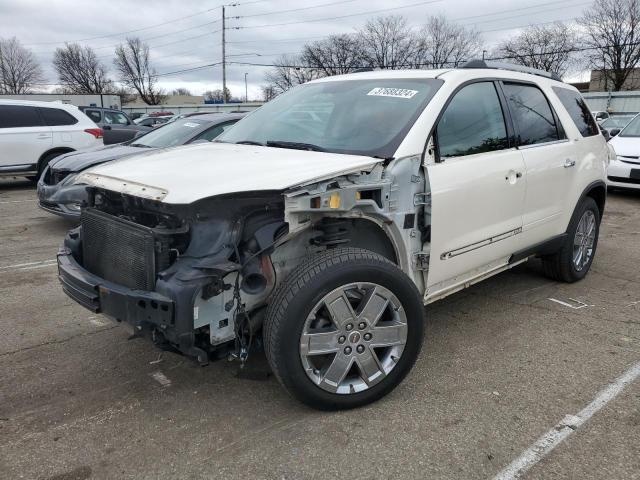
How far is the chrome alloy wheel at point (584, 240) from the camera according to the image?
495 cm

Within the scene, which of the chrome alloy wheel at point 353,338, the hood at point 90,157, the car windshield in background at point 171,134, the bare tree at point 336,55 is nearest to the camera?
the chrome alloy wheel at point 353,338

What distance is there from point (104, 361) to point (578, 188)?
13.3ft

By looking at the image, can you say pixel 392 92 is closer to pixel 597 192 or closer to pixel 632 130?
pixel 597 192

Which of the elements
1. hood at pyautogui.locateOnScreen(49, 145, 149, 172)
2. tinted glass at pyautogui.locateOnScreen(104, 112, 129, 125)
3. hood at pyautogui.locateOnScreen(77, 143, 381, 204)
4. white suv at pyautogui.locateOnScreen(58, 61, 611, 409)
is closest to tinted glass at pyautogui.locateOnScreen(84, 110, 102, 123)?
tinted glass at pyautogui.locateOnScreen(104, 112, 129, 125)

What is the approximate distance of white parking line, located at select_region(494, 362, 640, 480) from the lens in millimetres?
2471

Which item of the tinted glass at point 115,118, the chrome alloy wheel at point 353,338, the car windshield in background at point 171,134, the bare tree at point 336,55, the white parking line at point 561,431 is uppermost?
the bare tree at point 336,55

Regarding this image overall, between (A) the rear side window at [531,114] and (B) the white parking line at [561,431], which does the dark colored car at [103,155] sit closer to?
(A) the rear side window at [531,114]

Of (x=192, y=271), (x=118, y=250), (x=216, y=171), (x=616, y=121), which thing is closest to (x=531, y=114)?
(x=216, y=171)

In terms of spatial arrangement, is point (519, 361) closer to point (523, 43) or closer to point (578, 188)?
point (578, 188)

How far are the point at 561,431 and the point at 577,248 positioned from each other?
2694 millimetres

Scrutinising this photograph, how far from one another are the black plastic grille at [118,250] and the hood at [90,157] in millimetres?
4245

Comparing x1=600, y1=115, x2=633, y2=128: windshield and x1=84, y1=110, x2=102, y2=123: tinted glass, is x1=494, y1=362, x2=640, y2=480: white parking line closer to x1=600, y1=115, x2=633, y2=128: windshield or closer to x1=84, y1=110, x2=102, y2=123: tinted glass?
x1=600, y1=115, x2=633, y2=128: windshield

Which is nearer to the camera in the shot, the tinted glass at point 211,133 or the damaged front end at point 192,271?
the damaged front end at point 192,271

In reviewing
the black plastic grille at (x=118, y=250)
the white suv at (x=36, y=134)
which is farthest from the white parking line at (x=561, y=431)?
the white suv at (x=36, y=134)
